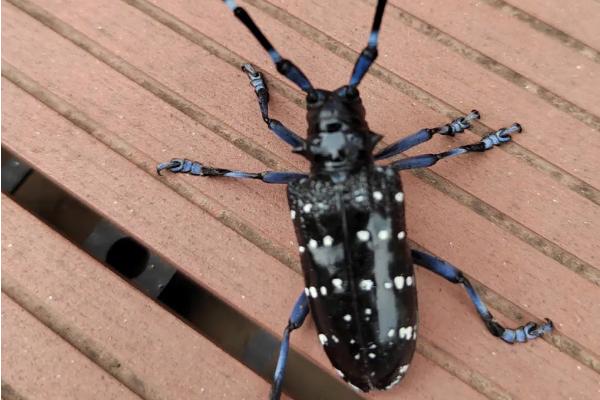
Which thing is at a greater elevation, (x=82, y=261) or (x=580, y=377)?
(x=580, y=377)

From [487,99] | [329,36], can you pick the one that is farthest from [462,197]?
[329,36]

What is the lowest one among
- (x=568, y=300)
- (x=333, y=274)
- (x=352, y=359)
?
(x=352, y=359)

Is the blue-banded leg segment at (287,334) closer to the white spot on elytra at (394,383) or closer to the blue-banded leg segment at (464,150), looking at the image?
the white spot on elytra at (394,383)

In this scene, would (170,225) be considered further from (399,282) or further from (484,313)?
(484,313)

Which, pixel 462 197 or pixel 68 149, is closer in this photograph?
pixel 462 197

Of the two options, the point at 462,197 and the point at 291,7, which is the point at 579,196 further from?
the point at 291,7

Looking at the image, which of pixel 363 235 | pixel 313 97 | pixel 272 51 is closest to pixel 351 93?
pixel 313 97

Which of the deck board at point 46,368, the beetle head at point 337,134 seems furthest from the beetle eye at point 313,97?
the deck board at point 46,368
